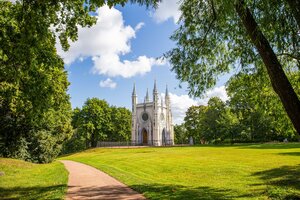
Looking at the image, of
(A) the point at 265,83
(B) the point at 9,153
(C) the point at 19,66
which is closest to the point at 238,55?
(A) the point at 265,83

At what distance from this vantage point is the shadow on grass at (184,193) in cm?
937

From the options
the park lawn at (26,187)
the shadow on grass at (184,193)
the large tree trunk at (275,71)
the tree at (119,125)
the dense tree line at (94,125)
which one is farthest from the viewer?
the tree at (119,125)

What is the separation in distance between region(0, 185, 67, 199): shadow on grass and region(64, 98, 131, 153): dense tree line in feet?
161

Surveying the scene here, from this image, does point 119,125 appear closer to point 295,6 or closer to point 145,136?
point 145,136

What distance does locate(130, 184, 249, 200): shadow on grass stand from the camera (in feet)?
30.7

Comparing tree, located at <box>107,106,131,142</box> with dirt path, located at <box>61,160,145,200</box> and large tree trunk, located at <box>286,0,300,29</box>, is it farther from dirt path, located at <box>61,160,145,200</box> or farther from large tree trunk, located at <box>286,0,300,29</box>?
large tree trunk, located at <box>286,0,300,29</box>

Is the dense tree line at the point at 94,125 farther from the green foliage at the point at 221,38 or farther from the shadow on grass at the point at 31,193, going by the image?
the green foliage at the point at 221,38

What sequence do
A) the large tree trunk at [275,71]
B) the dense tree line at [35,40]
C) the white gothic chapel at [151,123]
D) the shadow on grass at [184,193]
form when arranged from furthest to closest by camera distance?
the white gothic chapel at [151,123] < the shadow on grass at [184,193] < the dense tree line at [35,40] < the large tree trunk at [275,71]

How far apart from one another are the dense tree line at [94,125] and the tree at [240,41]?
5198 cm

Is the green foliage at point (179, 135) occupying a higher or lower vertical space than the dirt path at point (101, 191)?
higher

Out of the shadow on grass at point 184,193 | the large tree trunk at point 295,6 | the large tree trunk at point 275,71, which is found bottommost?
the shadow on grass at point 184,193

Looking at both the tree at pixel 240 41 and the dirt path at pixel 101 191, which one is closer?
the tree at pixel 240 41

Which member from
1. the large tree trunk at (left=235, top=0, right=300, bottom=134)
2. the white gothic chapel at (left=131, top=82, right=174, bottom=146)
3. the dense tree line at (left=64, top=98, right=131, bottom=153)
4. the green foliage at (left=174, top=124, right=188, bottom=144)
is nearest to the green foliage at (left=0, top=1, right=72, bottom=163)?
the large tree trunk at (left=235, top=0, right=300, bottom=134)

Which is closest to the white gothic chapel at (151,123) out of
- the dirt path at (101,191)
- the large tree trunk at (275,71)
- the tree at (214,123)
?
the tree at (214,123)
